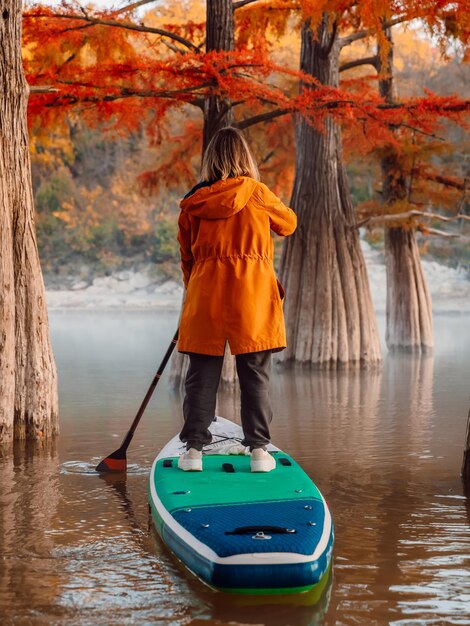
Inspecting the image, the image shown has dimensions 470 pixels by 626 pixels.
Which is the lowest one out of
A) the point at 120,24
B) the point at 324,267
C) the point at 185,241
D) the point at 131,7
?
the point at 324,267

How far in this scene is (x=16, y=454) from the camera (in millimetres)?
8133

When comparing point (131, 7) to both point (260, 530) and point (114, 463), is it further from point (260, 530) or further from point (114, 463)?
point (260, 530)

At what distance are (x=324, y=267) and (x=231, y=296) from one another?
10.1 metres

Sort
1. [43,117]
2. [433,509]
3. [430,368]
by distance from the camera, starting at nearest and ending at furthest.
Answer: [433,509] < [43,117] < [430,368]

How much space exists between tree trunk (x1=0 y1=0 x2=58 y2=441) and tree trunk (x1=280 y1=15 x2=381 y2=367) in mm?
7735

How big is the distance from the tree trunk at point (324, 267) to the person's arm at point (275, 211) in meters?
9.58

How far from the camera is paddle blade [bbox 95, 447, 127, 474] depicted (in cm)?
740

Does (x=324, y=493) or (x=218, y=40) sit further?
(x=218, y=40)

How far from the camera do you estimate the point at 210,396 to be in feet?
19.9

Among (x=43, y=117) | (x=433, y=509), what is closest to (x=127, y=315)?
(x=43, y=117)

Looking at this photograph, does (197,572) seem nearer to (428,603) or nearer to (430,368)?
(428,603)

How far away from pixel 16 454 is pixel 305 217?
8860 mm

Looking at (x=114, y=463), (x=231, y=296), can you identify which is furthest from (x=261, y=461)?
(x=114, y=463)

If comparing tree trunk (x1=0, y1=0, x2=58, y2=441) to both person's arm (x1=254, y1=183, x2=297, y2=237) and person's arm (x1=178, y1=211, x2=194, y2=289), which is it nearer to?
person's arm (x1=178, y1=211, x2=194, y2=289)
